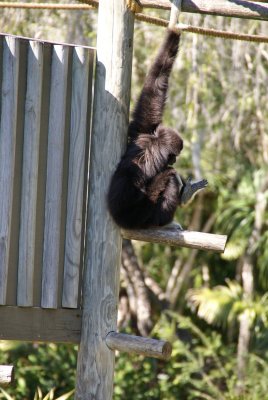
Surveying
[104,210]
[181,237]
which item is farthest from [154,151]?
[181,237]

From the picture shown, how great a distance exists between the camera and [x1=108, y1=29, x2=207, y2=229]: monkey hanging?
4.72m

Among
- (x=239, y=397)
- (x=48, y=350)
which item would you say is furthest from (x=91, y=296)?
(x=48, y=350)

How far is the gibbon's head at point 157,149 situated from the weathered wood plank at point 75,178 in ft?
1.43

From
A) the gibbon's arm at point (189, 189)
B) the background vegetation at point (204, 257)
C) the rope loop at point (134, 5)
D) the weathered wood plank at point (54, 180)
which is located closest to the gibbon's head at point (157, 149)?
the gibbon's arm at point (189, 189)

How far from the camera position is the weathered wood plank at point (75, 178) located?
176 inches

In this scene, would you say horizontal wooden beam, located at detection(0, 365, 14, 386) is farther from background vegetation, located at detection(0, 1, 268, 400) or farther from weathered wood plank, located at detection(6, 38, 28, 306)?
background vegetation, located at detection(0, 1, 268, 400)

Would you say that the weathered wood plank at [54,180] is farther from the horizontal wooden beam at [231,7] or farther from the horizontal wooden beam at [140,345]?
the horizontal wooden beam at [231,7]

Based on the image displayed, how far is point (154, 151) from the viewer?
482cm

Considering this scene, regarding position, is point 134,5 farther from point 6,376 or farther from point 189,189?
point 6,376

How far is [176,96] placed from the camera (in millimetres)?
9727

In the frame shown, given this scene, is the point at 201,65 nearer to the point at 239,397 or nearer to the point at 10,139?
the point at 239,397

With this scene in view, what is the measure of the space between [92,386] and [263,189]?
7031mm

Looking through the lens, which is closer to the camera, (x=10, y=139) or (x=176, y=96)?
(x=10, y=139)

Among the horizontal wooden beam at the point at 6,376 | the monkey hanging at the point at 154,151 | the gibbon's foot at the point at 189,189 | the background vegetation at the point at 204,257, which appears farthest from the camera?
the background vegetation at the point at 204,257
